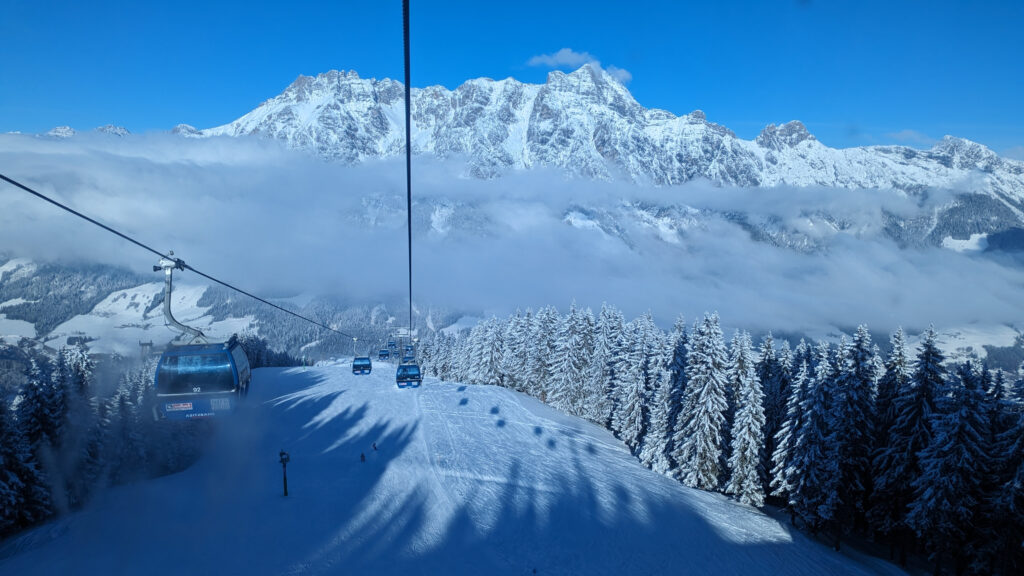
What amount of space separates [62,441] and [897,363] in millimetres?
52350

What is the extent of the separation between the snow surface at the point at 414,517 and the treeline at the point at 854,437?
104 inches

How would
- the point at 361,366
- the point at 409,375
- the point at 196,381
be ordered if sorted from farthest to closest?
the point at 361,366 → the point at 409,375 → the point at 196,381

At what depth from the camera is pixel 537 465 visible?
121 ft

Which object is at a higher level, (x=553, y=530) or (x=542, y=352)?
(x=542, y=352)

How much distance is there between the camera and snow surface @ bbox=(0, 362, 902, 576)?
21.5 metres

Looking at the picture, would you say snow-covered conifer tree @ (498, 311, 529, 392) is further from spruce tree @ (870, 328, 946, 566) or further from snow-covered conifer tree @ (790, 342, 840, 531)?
spruce tree @ (870, 328, 946, 566)

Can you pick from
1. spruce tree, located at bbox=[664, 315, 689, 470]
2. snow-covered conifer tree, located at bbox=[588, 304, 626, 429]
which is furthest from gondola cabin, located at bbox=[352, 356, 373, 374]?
spruce tree, located at bbox=[664, 315, 689, 470]

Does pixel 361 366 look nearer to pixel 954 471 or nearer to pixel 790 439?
pixel 790 439

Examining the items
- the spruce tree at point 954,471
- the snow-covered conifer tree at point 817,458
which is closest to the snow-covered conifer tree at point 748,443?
the snow-covered conifer tree at point 817,458

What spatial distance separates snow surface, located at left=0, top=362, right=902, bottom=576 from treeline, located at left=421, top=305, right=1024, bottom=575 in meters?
2.63

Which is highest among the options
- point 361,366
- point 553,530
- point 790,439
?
point 790,439

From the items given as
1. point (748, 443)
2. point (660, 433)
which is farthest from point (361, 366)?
point (748, 443)

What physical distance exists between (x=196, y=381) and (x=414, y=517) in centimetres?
1578

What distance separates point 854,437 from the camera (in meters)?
28.3
